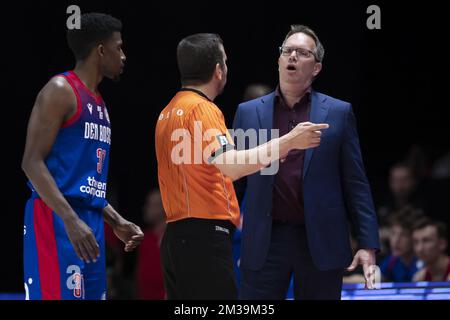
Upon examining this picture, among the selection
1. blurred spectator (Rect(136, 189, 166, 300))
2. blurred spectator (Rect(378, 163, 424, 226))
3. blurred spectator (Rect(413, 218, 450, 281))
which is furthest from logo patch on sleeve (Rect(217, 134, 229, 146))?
blurred spectator (Rect(378, 163, 424, 226))

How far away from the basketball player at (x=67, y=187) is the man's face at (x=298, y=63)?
0.93 metres

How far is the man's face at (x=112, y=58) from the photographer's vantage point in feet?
13.5

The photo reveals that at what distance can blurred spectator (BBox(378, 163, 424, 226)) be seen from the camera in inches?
310

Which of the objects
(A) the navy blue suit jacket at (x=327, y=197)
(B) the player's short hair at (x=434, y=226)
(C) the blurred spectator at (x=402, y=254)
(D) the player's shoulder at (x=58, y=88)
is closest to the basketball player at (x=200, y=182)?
(A) the navy blue suit jacket at (x=327, y=197)

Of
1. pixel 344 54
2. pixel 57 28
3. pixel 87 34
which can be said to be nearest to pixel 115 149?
pixel 57 28

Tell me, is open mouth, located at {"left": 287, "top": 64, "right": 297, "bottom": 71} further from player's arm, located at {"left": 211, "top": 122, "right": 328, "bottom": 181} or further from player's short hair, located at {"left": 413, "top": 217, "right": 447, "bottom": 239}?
player's short hair, located at {"left": 413, "top": 217, "right": 447, "bottom": 239}

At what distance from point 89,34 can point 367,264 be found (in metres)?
1.69

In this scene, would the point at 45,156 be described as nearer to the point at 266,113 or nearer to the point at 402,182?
the point at 266,113

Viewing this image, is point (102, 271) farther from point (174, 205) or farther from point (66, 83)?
point (66, 83)

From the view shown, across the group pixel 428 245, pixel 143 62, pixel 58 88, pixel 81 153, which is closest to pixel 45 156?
pixel 81 153

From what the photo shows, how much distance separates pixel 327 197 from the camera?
4258 millimetres

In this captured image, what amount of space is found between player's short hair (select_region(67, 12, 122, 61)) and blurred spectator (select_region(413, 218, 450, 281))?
137 inches

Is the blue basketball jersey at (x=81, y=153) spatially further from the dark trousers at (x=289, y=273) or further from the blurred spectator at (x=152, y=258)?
the blurred spectator at (x=152, y=258)
